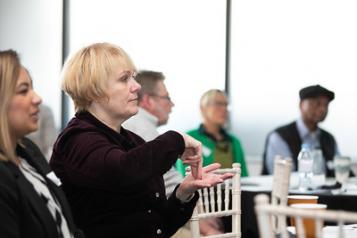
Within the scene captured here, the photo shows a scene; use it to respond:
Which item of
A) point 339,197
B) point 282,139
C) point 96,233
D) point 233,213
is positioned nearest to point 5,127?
point 96,233

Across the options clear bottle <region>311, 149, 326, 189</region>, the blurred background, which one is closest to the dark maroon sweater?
clear bottle <region>311, 149, 326, 189</region>

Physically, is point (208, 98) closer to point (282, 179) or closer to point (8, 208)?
point (282, 179)

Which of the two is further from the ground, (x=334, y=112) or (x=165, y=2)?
(x=165, y=2)

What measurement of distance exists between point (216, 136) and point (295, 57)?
5.43 ft

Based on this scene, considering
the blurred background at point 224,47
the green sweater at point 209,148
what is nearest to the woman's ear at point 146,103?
the green sweater at point 209,148

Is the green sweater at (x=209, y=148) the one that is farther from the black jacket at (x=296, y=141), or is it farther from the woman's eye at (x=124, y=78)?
the woman's eye at (x=124, y=78)

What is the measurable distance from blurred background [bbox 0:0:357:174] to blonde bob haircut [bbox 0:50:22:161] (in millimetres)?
5049

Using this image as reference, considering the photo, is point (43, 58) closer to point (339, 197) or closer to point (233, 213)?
point (339, 197)

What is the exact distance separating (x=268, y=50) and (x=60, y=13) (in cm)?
192

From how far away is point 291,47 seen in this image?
677 centimetres

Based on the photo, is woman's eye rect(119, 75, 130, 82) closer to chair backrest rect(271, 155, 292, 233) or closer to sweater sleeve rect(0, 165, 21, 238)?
chair backrest rect(271, 155, 292, 233)

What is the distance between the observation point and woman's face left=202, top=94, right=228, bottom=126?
5.52 meters

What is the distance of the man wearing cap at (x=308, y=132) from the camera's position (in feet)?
17.9

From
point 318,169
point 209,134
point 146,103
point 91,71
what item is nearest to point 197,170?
point 91,71
